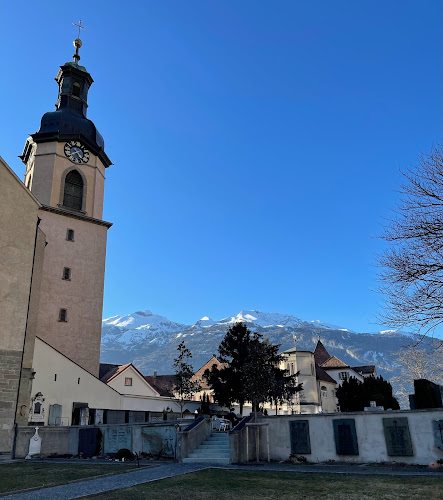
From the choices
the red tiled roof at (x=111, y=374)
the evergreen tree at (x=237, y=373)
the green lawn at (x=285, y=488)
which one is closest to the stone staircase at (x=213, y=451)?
the green lawn at (x=285, y=488)

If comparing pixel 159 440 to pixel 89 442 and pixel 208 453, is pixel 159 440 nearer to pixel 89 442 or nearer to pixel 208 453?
pixel 208 453

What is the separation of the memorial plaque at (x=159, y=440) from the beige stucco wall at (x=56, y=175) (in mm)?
24505

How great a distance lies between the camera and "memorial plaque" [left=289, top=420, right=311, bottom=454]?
743 inches

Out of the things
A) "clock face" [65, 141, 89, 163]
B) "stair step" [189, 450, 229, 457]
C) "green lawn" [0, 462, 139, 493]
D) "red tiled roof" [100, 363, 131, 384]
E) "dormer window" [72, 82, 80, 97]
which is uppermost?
"dormer window" [72, 82, 80, 97]

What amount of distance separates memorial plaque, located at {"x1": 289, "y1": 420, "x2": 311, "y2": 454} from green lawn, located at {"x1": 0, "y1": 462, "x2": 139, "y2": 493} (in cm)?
701

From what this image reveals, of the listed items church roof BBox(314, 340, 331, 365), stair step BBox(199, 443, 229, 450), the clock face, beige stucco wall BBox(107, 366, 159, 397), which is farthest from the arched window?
church roof BBox(314, 340, 331, 365)

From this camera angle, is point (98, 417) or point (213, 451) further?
point (98, 417)

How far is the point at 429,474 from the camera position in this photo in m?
13.5

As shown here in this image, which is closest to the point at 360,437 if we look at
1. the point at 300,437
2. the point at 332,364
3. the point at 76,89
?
the point at 300,437

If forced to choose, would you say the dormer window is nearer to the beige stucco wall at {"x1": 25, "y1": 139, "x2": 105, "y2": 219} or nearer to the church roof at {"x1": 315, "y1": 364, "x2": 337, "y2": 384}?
the beige stucco wall at {"x1": 25, "y1": 139, "x2": 105, "y2": 219}

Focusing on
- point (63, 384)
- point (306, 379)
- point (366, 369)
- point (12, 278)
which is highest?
point (12, 278)

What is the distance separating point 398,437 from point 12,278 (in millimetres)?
20211

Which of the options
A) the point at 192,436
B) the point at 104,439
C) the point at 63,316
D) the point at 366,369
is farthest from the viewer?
the point at 366,369

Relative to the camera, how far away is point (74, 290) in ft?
124
